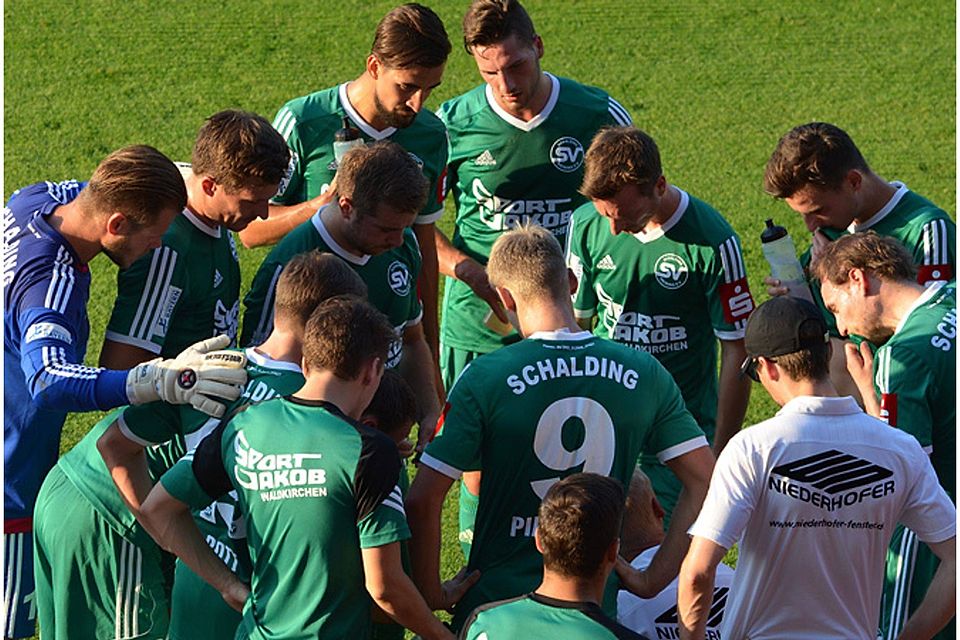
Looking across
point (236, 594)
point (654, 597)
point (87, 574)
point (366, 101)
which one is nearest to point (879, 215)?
point (654, 597)

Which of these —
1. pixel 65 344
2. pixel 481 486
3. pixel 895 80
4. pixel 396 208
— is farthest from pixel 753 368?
pixel 895 80

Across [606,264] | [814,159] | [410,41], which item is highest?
[410,41]

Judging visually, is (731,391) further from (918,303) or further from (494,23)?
(494,23)

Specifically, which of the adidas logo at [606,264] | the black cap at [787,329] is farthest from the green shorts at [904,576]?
the adidas logo at [606,264]

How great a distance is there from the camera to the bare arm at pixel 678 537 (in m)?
3.93

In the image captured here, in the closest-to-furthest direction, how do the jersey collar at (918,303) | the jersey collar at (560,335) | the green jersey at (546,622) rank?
the green jersey at (546,622)
the jersey collar at (560,335)
the jersey collar at (918,303)

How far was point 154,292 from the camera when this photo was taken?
4531 mm

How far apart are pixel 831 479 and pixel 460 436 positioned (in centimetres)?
96

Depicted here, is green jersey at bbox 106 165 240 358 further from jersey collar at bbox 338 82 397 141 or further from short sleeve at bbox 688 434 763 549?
short sleeve at bbox 688 434 763 549

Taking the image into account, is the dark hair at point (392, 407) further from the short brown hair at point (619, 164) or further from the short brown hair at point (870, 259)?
the short brown hair at point (870, 259)

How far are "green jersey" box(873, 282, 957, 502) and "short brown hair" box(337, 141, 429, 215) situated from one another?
5.02ft

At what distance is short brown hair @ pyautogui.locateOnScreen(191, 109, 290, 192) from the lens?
4.46m

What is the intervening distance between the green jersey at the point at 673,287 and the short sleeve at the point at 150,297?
1.54 m

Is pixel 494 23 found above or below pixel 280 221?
above
